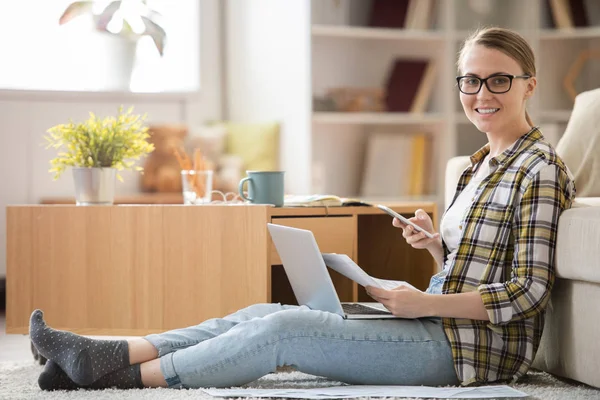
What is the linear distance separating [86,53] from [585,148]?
7.66 ft

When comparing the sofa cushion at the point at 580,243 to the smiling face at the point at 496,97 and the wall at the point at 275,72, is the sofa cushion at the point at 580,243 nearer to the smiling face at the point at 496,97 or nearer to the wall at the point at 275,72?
the smiling face at the point at 496,97

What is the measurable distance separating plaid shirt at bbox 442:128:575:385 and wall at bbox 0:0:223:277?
2395 mm

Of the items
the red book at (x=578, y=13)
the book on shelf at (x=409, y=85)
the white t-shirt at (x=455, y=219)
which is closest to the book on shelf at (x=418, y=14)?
the book on shelf at (x=409, y=85)

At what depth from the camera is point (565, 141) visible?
264 cm

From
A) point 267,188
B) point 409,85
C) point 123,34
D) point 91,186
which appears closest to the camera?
point 267,188

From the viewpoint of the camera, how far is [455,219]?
6.01 feet

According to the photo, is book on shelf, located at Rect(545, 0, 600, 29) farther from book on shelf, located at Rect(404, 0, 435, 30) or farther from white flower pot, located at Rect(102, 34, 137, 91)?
white flower pot, located at Rect(102, 34, 137, 91)

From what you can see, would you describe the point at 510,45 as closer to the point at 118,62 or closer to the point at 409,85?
the point at 409,85

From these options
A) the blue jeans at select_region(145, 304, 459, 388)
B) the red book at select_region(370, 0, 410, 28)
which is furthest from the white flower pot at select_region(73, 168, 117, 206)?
the red book at select_region(370, 0, 410, 28)

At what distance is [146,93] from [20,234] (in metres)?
1.75

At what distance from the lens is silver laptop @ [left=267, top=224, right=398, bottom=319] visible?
69.7 inches

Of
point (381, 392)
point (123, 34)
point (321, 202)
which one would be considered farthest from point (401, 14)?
point (381, 392)

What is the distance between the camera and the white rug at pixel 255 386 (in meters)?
1.67

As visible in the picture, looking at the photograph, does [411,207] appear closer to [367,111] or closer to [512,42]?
[512,42]
